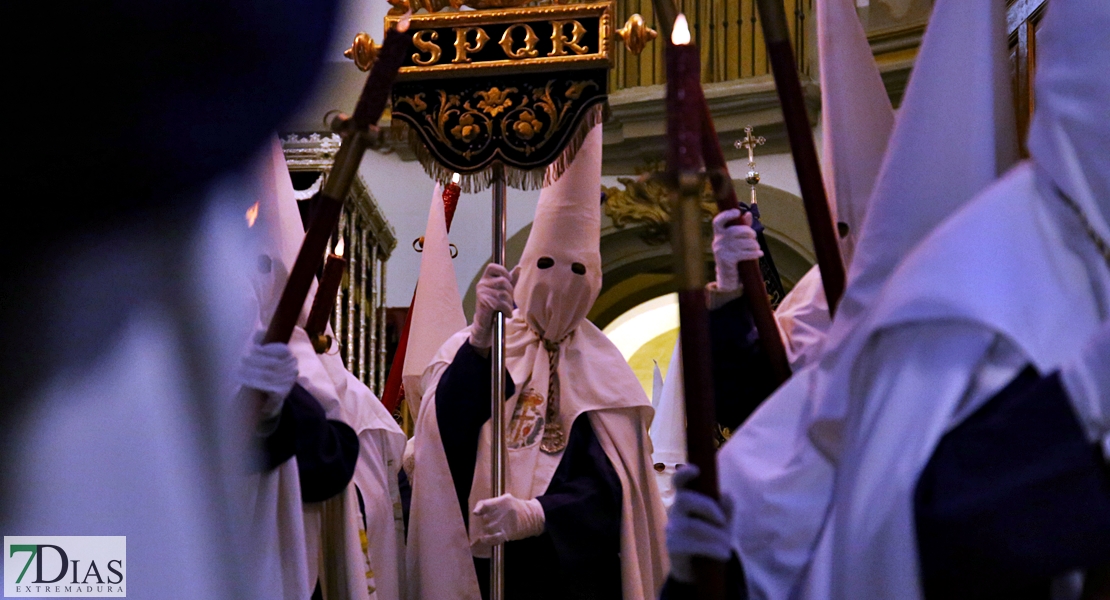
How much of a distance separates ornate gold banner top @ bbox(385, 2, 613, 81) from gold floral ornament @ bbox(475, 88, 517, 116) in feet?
0.20

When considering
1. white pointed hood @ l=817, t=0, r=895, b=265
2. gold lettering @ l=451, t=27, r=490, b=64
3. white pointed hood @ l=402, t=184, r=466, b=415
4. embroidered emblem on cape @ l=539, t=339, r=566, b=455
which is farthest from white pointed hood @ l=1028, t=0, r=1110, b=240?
white pointed hood @ l=402, t=184, r=466, b=415

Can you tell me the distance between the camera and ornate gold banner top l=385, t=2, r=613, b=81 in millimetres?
3453

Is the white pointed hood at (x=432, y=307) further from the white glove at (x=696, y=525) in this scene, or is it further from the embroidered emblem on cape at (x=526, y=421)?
the white glove at (x=696, y=525)

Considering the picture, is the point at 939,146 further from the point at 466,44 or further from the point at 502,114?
the point at 466,44

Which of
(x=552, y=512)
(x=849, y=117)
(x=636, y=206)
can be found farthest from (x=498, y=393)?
(x=636, y=206)

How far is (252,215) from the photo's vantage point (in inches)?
42.6

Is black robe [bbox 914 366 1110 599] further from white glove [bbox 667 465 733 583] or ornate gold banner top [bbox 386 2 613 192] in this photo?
ornate gold banner top [bbox 386 2 613 192]

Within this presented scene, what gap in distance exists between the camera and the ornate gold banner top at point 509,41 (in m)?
3.45

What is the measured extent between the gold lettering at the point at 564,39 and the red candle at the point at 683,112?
1.55 m

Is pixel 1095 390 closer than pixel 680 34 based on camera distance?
Yes

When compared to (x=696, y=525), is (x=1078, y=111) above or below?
above

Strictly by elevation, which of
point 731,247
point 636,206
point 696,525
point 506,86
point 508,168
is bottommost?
point 696,525

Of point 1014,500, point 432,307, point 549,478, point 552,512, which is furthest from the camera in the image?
point 432,307

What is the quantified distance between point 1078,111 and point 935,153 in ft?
0.96
